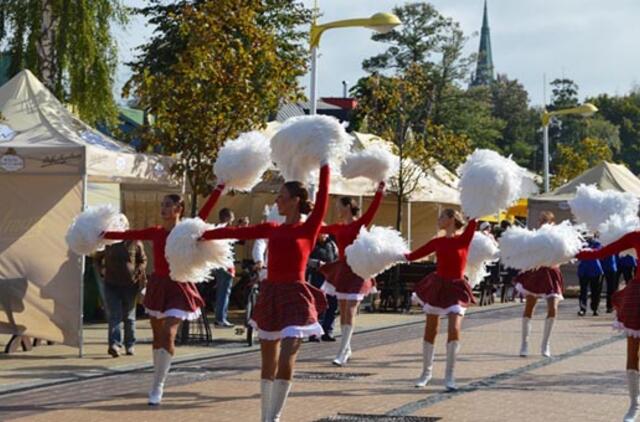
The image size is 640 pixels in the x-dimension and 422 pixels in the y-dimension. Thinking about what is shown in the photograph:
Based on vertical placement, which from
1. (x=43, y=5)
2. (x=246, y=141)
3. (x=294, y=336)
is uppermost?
(x=43, y=5)

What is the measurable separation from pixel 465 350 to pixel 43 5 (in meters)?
11.7

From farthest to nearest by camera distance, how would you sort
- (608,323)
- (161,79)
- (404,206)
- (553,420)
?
1. (404,206)
2. (608,323)
3. (161,79)
4. (553,420)

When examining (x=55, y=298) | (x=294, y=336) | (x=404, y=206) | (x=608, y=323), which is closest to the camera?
(x=294, y=336)

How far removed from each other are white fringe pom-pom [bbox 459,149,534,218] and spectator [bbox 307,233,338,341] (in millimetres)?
6491

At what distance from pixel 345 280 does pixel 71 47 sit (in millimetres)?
10973

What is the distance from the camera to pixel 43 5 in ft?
78.5

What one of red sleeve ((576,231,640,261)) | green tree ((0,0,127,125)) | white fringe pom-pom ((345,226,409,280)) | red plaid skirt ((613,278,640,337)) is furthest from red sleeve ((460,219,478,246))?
green tree ((0,0,127,125))

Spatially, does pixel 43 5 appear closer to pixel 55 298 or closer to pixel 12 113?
pixel 12 113

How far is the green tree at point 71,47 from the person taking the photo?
23531 millimetres

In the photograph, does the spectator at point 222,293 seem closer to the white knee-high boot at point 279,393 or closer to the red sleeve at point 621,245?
the red sleeve at point 621,245

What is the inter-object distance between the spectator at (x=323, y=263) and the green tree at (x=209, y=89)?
1983 mm

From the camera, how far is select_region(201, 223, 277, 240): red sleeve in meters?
8.99

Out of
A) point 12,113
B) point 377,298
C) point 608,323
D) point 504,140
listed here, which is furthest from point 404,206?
point 504,140

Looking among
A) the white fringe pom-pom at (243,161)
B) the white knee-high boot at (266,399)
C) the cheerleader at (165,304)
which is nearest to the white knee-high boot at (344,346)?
the cheerleader at (165,304)
